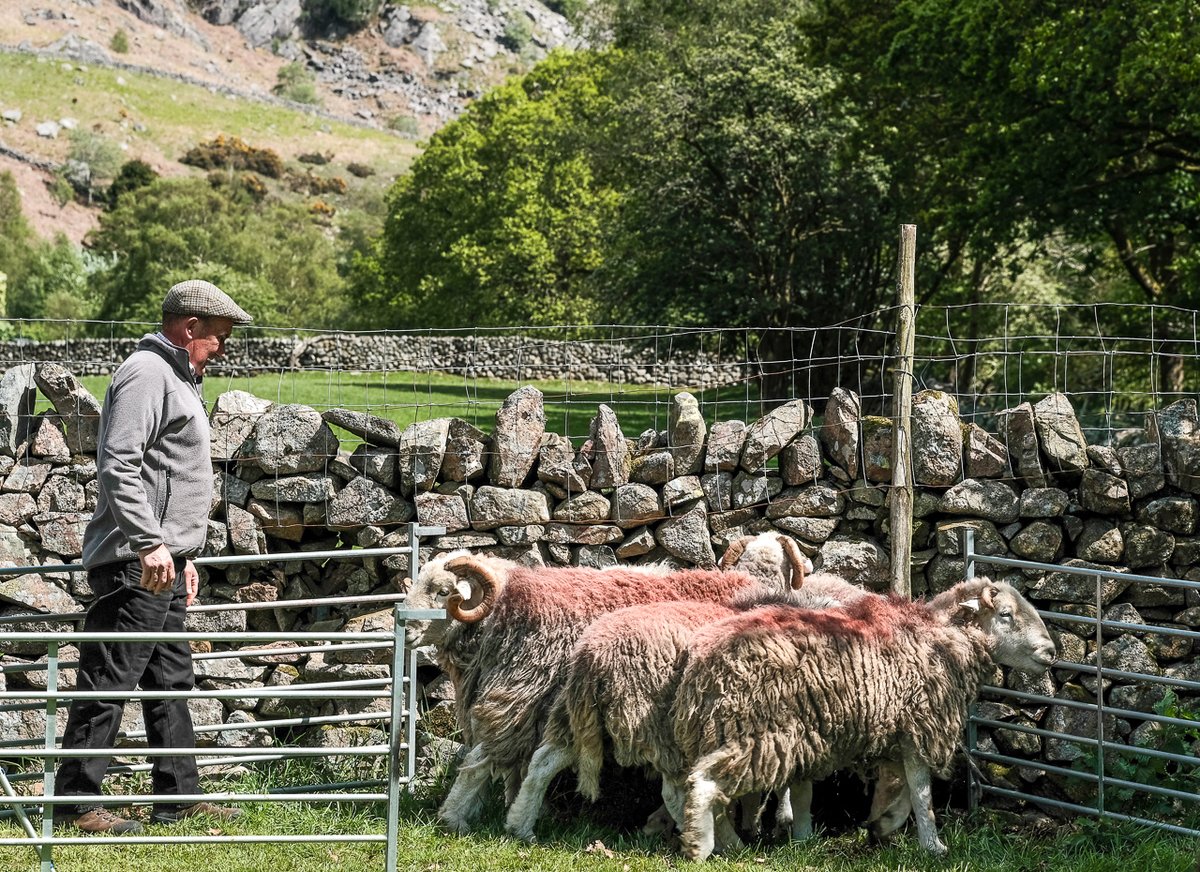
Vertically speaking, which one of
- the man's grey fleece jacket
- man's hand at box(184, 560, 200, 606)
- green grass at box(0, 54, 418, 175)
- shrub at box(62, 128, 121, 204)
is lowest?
man's hand at box(184, 560, 200, 606)

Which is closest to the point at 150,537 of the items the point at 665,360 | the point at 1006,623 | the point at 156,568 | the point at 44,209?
the point at 156,568

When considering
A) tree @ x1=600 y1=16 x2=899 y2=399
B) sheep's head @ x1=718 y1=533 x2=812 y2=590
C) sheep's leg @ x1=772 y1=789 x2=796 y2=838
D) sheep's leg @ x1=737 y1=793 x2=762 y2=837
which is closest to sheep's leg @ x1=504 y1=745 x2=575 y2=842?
sheep's leg @ x1=737 y1=793 x2=762 y2=837

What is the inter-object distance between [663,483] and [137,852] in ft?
12.8

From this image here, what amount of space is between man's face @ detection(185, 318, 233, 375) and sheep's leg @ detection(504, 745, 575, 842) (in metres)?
2.60

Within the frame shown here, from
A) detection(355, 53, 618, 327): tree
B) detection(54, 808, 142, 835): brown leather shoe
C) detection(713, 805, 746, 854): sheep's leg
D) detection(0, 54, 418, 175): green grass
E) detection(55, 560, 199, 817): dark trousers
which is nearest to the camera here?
detection(55, 560, 199, 817): dark trousers

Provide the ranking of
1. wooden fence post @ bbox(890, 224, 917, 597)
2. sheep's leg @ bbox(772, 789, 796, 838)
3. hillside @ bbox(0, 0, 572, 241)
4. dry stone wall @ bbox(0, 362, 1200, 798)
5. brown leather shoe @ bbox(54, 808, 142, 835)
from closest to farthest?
brown leather shoe @ bbox(54, 808, 142, 835)
sheep's leg @ bbox(772, 789, 796, 838)
wooden fence post @ bbox(890, 224, 917, 597)
dry stone wall @ bbox(0, 362, 1200, 798)
hillside @ bbox(0, 0, 572, 241)

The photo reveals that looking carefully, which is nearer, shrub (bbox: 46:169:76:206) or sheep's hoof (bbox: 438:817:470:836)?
sheep's hoof (bbox: 438:817:470:836)

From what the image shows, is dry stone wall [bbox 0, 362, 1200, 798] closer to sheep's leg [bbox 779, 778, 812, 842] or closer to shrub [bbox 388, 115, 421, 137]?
sheep's leg [bbox 779, 778, 812, 842]

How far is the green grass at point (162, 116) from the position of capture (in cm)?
9819

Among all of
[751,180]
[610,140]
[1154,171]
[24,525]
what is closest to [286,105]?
[610,140]

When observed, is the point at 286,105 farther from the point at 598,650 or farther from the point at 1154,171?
the point at 598,650

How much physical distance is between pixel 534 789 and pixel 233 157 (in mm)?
97322

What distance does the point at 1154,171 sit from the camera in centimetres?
1841

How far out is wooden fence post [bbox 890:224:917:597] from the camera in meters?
7.77
